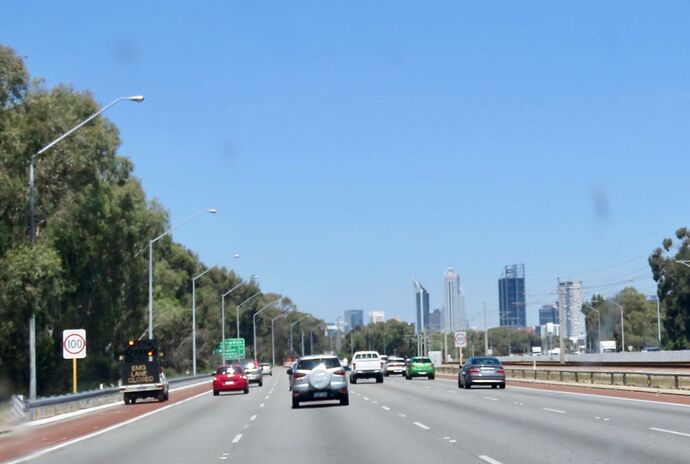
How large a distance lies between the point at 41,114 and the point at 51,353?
1862 cm

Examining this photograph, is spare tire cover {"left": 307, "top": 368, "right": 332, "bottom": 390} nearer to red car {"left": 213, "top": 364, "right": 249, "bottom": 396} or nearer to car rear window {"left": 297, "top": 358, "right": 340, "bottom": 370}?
car rear window {"left": 297, "top": 358, "right": 340, "bottom": 370}

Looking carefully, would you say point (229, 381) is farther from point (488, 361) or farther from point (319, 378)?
point (319, 378)

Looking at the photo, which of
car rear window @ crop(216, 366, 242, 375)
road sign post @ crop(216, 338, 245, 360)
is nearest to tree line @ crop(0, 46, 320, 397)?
car rear window @ crop(216, 366, 242, 375)

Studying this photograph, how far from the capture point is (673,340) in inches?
4929

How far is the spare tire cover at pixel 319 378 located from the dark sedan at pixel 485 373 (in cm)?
1756

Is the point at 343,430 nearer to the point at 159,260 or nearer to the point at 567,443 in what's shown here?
the point at 567,443

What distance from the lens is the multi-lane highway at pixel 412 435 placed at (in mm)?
18922

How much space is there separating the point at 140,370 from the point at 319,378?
15175 mm

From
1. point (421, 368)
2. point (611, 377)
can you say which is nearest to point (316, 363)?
point (611, 377)

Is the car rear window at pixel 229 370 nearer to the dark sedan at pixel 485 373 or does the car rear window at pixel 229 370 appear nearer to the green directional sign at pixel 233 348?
the dark sedan at pixel 485 373

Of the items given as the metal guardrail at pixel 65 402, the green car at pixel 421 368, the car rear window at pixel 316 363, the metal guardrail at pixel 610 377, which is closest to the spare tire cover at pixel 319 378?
the car rear window at pixel 316 363

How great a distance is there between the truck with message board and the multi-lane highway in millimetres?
10984

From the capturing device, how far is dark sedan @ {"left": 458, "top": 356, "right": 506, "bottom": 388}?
52531mm

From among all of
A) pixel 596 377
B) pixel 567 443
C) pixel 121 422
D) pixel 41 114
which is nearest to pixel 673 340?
pixel 596 377
